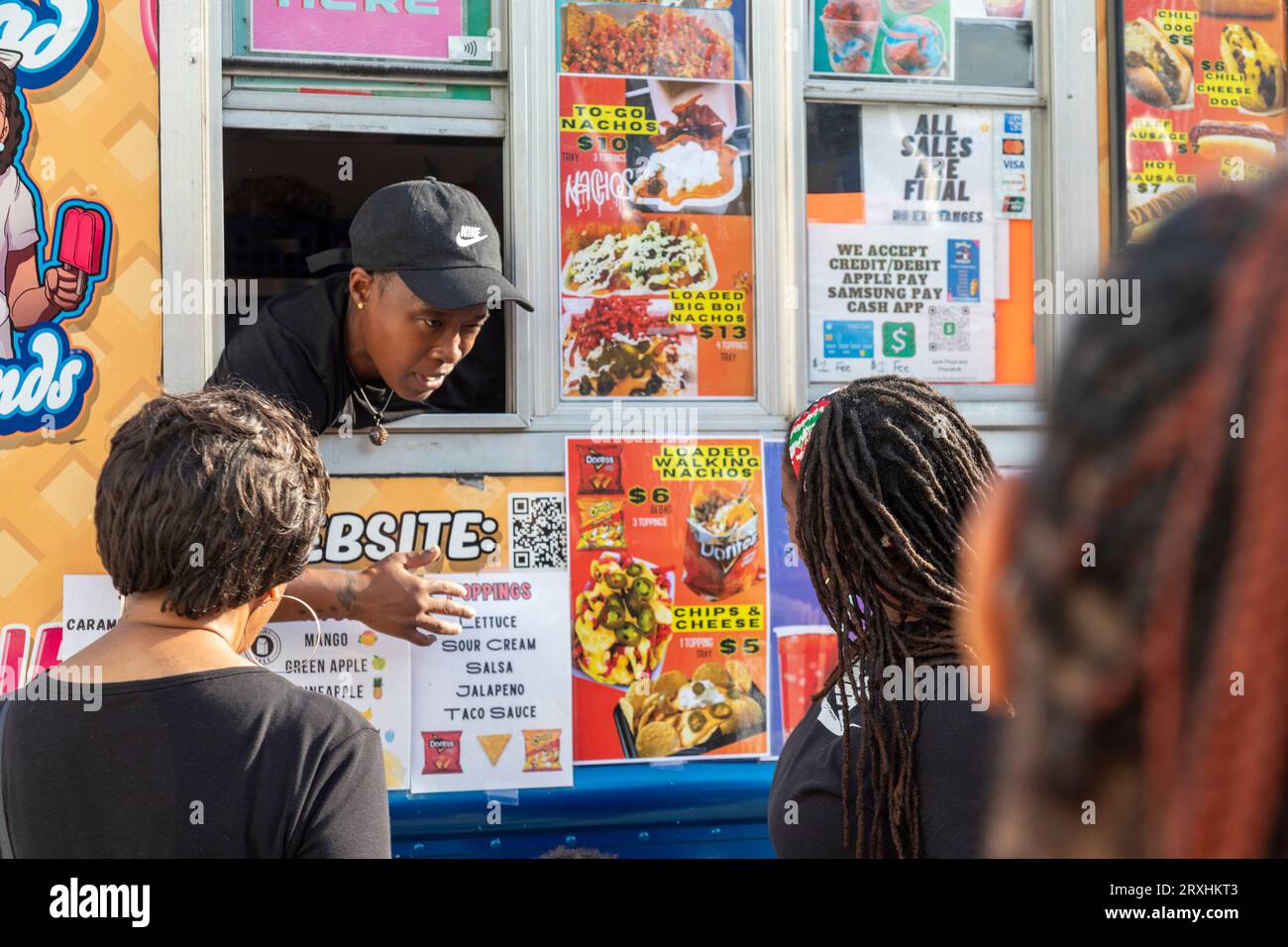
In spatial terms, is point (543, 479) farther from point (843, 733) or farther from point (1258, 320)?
point (1258, 320)

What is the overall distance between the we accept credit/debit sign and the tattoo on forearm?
4.70 feet

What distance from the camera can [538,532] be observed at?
133 inches

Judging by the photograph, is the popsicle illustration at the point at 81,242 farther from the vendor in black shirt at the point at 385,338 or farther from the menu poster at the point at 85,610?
the menu poster at the point at 85,610

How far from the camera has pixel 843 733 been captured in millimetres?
1829

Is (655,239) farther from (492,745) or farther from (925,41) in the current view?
(492,745)

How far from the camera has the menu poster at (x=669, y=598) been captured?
11.2ft

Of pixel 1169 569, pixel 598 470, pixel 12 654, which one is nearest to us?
pixel 1169 569

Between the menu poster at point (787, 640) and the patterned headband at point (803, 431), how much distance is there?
125cm

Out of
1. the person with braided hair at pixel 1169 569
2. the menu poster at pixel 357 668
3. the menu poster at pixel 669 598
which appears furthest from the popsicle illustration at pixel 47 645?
the person with braided hair at pixel 1169 569

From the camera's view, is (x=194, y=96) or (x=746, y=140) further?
(x=746, y=140)

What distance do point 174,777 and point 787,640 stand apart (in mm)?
2140
